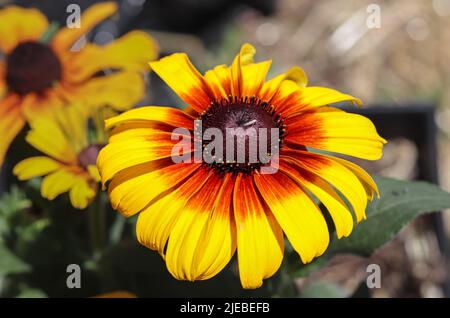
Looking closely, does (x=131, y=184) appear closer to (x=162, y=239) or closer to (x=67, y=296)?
(x=162, y=239)

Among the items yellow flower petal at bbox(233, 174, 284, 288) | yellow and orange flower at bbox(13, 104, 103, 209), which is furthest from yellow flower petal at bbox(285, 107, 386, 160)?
yellow and orange flower at bbox(13, 104, 103, 209)

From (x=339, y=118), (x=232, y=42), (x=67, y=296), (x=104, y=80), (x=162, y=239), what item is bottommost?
(x=67, y=296)

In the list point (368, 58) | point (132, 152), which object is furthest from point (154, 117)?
point (368, 58)

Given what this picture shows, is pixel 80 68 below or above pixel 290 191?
above

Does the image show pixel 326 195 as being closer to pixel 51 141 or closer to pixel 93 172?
pixel 93 172

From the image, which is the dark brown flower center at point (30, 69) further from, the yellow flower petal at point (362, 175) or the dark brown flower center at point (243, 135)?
the yellow flower petal at point (362, 175)

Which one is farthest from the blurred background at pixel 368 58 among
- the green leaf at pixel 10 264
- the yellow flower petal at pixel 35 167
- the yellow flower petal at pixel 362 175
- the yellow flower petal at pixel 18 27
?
the yellow flower petal at pixel 362 175

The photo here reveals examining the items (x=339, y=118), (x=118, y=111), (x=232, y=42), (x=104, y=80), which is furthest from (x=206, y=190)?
(x=232, y=42)
